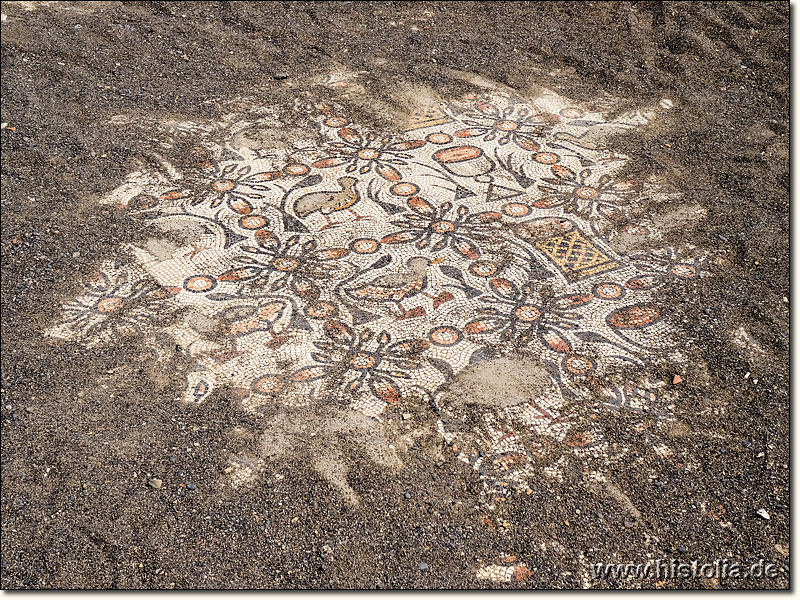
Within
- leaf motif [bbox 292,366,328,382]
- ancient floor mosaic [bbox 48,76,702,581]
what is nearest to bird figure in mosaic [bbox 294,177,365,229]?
ancient floor mosaic [bbox 48,76,702,581]

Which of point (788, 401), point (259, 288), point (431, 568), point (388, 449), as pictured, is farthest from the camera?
point (259, 288)

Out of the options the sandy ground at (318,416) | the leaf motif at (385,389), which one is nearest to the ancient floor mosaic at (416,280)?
the leaf motif at (385,389)

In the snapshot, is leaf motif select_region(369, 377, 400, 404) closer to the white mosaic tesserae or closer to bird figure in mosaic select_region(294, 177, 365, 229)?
the white mosaic tesserae

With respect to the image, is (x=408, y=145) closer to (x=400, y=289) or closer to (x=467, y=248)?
(x=467, y=248)

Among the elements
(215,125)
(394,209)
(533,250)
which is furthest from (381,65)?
(533,250)

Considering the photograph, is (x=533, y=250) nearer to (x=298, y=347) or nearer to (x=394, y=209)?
(x=394, y=209)

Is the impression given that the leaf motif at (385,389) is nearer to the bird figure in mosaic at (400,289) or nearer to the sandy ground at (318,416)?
the sandy ground at (318,416)
